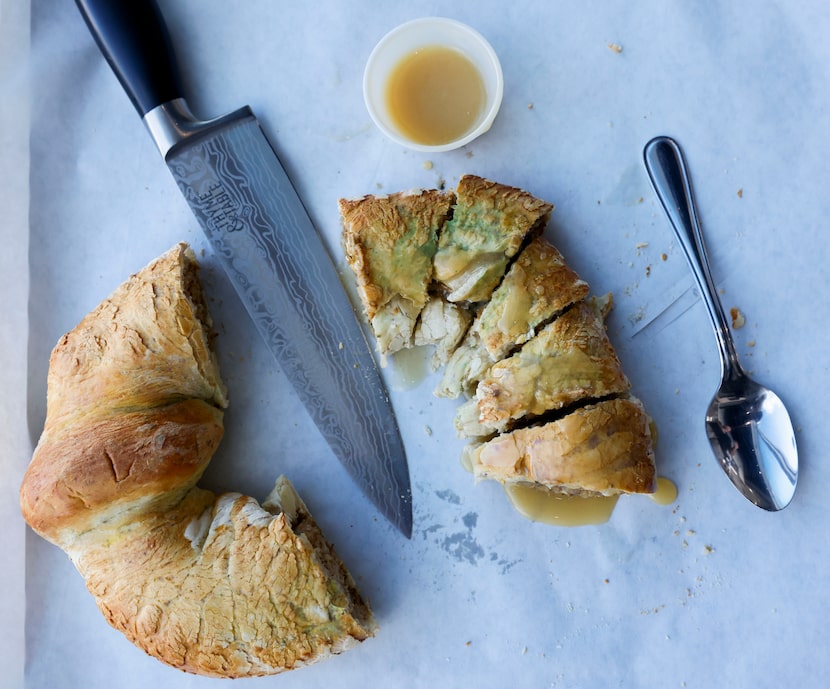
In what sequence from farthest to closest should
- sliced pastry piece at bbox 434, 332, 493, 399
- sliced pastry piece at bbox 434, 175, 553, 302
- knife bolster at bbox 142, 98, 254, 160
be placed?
knife bolster at bbox 142, 98, 254, 160, sliced pastry piece at bbox 434, 332, 493, 399, sliced pastry piece at bbox 434, 175, 553, 302

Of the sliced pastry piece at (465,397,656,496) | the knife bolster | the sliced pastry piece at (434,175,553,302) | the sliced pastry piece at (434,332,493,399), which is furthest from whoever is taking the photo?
the knife bolster

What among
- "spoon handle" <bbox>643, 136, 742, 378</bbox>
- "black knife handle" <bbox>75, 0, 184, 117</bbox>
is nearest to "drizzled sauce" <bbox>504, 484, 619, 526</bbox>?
"spoon handle" <bbox>643, 136, 742, 378</bbox>

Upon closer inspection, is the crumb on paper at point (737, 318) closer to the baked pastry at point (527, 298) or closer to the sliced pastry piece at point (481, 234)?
the baked pastry at point (527, 298)

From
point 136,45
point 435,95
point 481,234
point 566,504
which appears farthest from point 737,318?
point 136,45

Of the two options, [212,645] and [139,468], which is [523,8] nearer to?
[139,468]

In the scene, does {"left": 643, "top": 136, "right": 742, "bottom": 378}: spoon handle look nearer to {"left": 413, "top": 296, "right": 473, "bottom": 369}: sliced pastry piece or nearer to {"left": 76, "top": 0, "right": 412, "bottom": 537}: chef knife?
{"left": 413, "top": 296, "right": 473, "bottom": 369}: sliced pastry piece

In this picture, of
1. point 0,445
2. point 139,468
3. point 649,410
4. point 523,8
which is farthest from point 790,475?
point 0,445

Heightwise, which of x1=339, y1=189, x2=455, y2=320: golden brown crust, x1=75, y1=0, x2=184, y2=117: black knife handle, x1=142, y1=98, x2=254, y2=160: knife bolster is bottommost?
x1=339, y1=189, x2=455, y2=320: golden brown crust

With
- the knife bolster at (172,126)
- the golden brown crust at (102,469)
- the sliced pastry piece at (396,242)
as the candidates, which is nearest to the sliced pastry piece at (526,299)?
the sliced pastry piece at (396,242)
